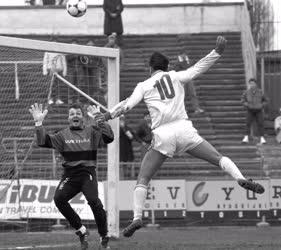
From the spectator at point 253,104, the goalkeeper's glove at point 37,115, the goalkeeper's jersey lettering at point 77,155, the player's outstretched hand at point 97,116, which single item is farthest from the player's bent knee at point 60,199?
the spectator at point 253,104

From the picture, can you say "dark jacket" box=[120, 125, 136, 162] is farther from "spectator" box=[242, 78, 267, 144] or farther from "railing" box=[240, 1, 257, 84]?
"railing" box=[240, 1, 257, 84]

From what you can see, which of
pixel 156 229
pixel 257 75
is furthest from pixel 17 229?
pixel 257 75

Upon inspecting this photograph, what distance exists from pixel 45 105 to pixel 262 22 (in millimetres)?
14359

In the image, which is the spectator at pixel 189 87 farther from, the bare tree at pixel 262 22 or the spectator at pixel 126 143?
the bare tree at pixel 262 22

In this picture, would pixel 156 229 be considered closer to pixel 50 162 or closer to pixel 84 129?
pixel 50 162

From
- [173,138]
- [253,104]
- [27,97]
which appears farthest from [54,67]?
[253,104]

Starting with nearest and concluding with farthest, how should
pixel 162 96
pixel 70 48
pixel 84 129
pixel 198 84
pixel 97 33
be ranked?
pixel 162 96 < pixel 84 129 < pixel 70 48 < pixel 198 84 < pixel 97 33

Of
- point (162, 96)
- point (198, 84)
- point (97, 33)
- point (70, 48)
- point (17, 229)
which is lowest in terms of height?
point (17, 229)

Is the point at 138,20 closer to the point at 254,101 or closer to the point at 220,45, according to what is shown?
the point at 254,101

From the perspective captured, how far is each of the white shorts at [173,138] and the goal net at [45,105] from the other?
2735mm

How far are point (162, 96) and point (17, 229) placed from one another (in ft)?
25.8

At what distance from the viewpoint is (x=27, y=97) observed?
2003cm

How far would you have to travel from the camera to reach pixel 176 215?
23.0 m

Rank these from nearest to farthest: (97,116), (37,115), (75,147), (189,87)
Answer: (97,116) < (37,115) < (75,147) < (189,87)
